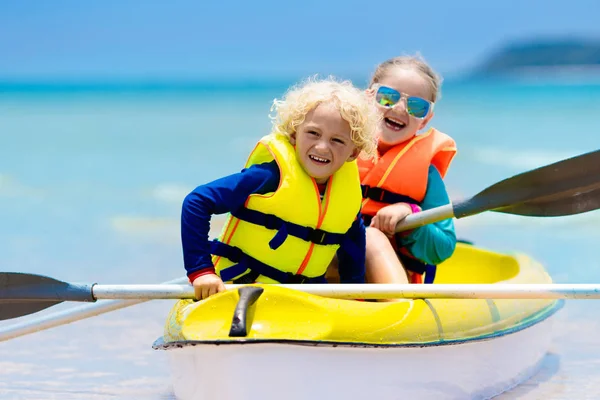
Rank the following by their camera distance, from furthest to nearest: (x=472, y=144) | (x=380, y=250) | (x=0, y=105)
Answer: (x=0, y=105) → (x=472, y=144) → (x=380, y=250)

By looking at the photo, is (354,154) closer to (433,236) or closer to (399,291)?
(399,291)

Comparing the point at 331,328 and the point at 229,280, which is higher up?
the point at 229,280

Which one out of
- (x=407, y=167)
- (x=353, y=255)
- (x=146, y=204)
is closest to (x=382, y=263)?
(x=353, y=255)

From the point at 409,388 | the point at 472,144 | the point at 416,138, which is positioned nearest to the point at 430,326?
the point at 409,388

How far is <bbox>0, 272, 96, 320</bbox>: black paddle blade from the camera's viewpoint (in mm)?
3100

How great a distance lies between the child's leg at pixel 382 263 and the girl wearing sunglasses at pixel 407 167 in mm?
75

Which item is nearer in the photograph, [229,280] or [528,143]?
[229,280]

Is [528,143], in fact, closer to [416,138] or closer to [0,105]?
[416,138]

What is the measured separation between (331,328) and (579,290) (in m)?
0.80

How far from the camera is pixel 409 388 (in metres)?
2.88

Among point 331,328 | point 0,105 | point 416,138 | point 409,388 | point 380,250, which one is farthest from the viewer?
point 0,105

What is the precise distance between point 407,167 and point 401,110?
203 millimetres

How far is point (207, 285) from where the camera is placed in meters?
2.80

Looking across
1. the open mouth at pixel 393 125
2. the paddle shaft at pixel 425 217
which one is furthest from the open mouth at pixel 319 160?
the open mouth at pixel 393 125
